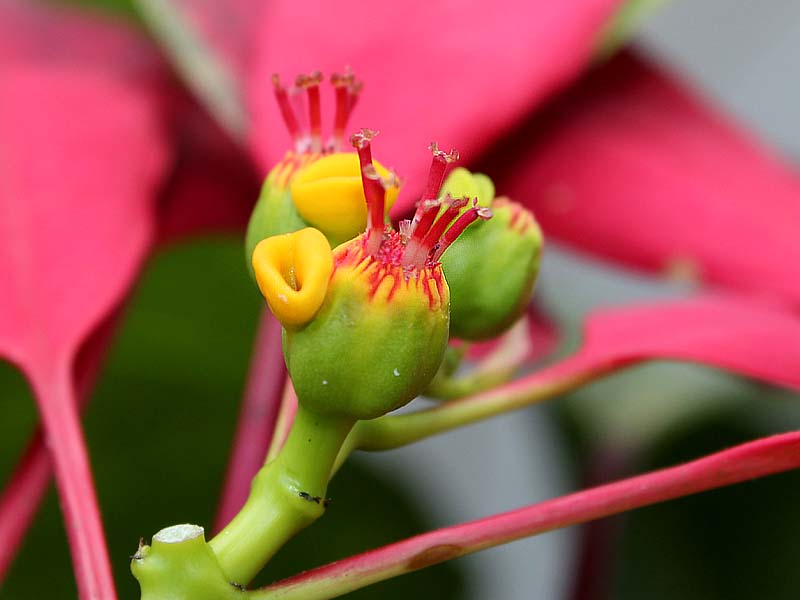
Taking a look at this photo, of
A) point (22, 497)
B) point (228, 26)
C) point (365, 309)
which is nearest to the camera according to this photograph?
point (365, 309)

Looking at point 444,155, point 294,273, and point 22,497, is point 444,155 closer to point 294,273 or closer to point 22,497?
point 294,273

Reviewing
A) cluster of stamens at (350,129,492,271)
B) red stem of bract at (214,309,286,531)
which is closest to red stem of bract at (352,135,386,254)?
cluster of stamens at (350,129,492,271)

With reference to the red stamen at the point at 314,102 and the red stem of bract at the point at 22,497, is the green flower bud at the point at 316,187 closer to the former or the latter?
the red stamen at the point at 314,102

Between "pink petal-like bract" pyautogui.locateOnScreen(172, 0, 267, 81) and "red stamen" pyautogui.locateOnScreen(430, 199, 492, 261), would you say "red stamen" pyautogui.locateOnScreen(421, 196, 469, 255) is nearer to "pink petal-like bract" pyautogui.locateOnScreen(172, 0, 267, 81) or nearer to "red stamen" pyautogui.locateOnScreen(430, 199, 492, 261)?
"red stamen" pyautogui.locateOnScreen(430, 199, 492, 261)

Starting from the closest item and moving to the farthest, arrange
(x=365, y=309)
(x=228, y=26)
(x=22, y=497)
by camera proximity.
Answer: (x=365, y=309), (x=22, y=497), (x=228, y=26)

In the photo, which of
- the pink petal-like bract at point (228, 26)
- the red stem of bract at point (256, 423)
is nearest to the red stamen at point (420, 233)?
the red stem of bract at point (256, 423)

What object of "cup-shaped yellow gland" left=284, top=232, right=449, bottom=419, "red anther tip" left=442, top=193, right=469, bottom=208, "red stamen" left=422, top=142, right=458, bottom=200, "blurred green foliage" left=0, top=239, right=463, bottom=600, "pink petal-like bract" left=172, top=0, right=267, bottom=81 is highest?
"pink petal-like bract" left=172, top=0, right=267, bottom=81

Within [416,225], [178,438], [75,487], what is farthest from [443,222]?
[178,438]

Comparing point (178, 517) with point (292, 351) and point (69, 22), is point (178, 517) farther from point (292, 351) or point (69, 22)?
point (292, 351)
